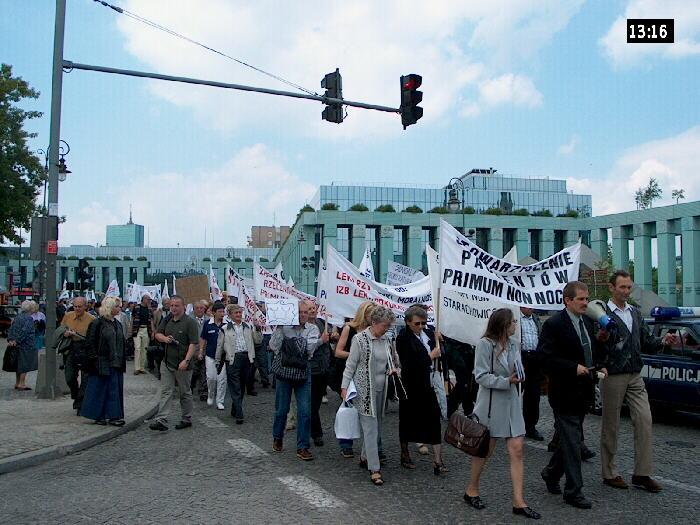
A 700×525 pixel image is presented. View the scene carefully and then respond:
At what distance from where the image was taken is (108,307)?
9617 mm

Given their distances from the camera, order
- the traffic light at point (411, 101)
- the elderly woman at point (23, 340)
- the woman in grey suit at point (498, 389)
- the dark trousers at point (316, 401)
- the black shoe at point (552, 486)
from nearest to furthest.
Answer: the woman in grey suit at point (498, 389), the black shoe at point (552, 486), the dark trousers at point (316, 401), the traffic light at point (411, 101), the elderly woman at point (23, 340)

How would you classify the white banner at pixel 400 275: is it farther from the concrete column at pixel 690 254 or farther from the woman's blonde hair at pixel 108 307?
the concrete column at pixel 690 254

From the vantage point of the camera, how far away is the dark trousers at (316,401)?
881cm

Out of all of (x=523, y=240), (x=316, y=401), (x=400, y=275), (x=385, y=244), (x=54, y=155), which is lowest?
(x=316, y=401)

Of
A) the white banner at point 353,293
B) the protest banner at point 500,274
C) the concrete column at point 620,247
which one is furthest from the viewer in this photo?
the concrete column at point 620,247

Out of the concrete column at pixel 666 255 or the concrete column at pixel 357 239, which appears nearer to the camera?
the concrete column at pixel 666 255

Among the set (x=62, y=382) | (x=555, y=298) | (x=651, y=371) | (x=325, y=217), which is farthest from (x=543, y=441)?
(x=325, y=217)

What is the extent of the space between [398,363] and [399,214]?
58.7 metres

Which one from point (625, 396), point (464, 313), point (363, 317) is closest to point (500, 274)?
point (464, 313)

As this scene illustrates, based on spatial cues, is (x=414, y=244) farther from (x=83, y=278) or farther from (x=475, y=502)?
(x=475, y=502)

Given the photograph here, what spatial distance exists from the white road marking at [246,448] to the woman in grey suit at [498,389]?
301cm

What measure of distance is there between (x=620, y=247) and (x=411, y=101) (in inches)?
2110

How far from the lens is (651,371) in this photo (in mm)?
10234

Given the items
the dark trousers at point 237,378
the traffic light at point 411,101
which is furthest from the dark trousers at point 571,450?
the traffic light at point 411,101
